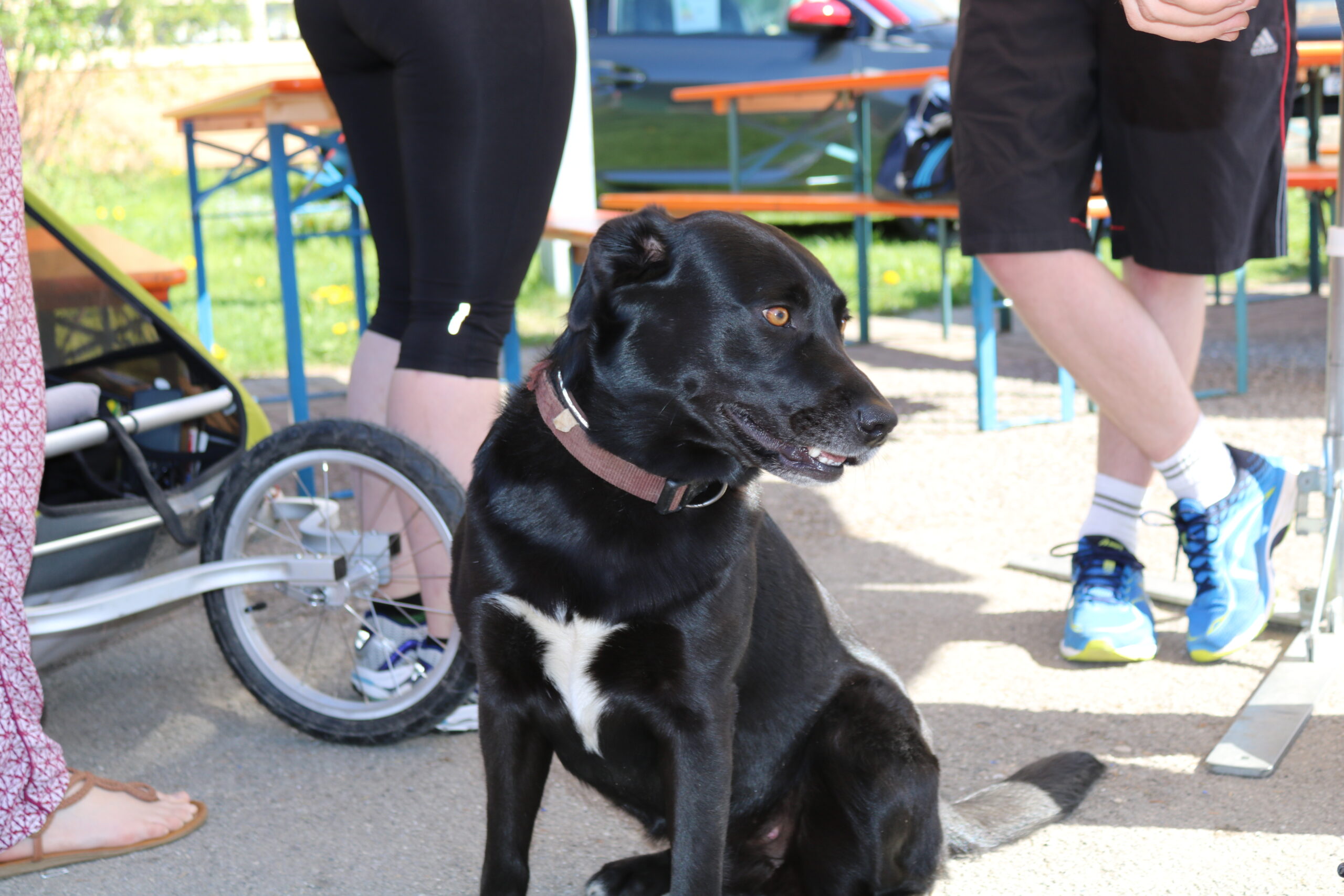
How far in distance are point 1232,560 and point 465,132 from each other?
1700 mm

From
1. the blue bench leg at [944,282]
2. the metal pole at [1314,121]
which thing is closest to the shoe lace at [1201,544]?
the metal pole at [1314,121]

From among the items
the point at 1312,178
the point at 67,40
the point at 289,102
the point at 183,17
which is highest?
the point at 183,17

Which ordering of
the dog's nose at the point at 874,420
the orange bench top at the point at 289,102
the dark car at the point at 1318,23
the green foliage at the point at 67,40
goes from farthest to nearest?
the green foliage at the point at 67,40 → the dark car at the point at 1318,23 → the orange bench top at the point at 289,102 → the dog's nose at the point at 874,420

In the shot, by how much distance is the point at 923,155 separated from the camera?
4.70 metres

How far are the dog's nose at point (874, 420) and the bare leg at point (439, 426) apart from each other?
2.62 ft

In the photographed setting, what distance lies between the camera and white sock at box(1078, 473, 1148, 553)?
2.67 meters

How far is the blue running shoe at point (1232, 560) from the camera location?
2525 millimetres

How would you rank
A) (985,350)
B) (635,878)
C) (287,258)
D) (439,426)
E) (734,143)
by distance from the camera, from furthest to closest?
(734,143), (985,350), (287,258), (439,426), (635,878)

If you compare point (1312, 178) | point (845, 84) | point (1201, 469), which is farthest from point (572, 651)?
point (845, 84)

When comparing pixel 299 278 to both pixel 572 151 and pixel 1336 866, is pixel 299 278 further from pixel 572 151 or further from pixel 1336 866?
pixel 1336 866

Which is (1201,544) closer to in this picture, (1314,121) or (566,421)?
(566,421)

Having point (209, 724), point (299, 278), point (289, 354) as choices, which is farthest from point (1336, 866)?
point (299, 278)

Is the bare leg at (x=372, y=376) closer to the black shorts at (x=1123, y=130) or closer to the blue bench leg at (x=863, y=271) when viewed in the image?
the black shorts at (x=1123, y=130)

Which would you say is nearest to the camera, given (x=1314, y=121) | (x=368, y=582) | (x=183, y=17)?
(x=368, y=582)
